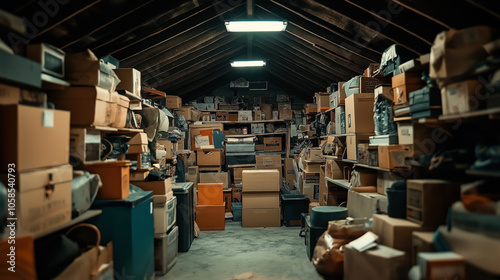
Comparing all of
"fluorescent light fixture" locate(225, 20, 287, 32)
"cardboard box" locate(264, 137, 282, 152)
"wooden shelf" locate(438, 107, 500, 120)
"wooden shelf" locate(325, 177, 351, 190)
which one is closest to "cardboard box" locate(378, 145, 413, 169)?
"wooden shelf" locate(438, 107, 500, 120)

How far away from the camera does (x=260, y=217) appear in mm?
5668

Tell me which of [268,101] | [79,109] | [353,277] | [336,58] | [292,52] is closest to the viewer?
[79,109]

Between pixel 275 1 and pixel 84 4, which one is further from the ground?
pixel 275 1

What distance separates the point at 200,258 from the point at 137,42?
2724 mm

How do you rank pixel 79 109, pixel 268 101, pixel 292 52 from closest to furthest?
pixel 79 109 → pixel 292 52 → pixel 268 101

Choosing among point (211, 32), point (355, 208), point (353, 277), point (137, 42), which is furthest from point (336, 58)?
point (353, 277)

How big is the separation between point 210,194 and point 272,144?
2.77 metres

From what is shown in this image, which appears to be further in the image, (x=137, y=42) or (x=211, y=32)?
(x=211, y=32)

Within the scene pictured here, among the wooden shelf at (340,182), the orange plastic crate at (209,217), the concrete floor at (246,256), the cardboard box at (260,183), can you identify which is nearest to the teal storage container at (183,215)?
the concrete floor at (246,256)

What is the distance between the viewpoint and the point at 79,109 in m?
2.44

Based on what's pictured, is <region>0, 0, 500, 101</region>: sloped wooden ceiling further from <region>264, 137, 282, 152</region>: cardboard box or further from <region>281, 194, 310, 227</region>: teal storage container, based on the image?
<region>281, 194, 310, 227</region>: teal storage container

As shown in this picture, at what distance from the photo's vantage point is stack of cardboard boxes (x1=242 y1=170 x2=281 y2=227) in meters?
5.64

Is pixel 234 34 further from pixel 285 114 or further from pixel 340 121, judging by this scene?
pixel 285 114

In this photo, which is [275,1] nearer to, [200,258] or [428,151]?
[428,151]
